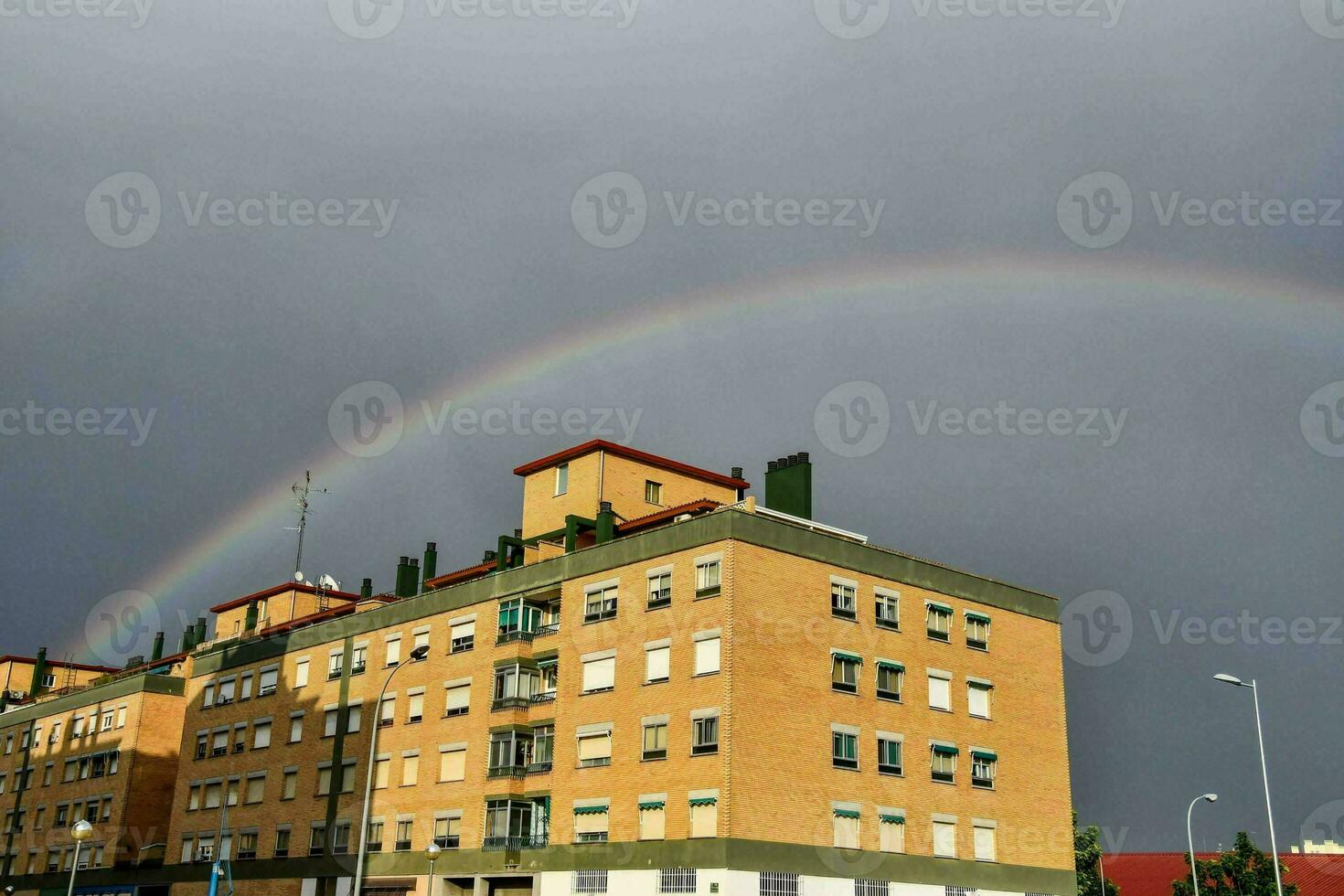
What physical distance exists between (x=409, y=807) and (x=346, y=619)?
40.3ft

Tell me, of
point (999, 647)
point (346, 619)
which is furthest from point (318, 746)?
point (999, 647)

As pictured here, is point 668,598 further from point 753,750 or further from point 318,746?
point 318,746

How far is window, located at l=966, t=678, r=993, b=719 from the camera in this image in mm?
59594

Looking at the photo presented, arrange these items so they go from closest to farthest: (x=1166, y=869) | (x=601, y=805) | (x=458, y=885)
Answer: (x=601, y=805), (x=458, y=885), (x=1166, y=869)

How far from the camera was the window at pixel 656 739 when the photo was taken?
52.3m

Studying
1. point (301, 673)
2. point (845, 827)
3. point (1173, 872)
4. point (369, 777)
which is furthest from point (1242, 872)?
point (369, 777)

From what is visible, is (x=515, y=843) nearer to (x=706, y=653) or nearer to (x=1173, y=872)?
(x=706, y=653)

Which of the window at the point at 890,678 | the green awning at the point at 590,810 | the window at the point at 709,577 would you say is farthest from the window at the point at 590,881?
the window at the point at 890,678

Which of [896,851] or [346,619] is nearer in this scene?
[896,851]

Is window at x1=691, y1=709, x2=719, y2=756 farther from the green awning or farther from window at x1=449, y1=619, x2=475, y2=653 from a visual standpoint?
window at x1=449, y1=619, x2=475, y2=653

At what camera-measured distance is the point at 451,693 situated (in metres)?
63.3

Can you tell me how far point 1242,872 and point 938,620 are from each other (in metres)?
50.9

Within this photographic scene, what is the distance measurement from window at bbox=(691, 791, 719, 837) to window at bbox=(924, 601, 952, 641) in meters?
14.5

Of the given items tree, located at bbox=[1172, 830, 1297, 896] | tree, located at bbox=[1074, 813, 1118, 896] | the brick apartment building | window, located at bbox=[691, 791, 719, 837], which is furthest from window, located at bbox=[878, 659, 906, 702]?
tree, located at bbox=[1074, 813, 1118, 896]
